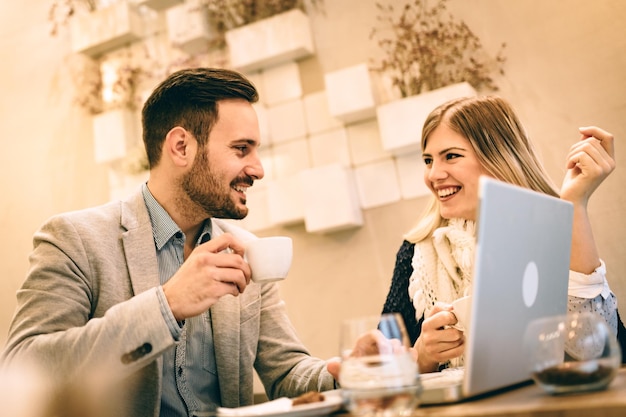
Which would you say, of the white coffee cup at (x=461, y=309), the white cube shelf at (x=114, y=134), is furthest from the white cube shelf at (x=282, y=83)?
the white coffee cup at (x=461, y=309)

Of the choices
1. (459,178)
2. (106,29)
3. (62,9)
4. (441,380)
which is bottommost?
A: (441,380)

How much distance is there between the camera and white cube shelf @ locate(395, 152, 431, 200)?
242 centimetres

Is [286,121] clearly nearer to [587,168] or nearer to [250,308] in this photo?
[250,308]

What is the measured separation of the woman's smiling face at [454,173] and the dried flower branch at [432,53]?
0.60 meters

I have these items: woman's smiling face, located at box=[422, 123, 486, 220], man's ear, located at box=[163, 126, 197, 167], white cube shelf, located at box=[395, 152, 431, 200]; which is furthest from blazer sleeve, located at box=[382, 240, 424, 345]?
man's ear, located at box=[163, 126, 197, 167]

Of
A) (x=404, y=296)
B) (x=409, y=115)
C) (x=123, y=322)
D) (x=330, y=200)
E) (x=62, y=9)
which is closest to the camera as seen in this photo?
(x=123, y=322)

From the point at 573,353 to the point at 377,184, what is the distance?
1706mm

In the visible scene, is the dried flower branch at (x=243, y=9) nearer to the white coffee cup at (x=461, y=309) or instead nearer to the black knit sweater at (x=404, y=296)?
the black knit sweater at (x=404, y=296)

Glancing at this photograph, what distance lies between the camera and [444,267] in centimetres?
183

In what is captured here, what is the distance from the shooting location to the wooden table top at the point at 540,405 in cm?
65

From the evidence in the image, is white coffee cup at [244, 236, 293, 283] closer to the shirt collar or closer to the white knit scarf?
the shirt collar

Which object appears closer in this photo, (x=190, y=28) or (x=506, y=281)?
(x=506, y=281)

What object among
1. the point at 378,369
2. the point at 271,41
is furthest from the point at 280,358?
the point at 271,41

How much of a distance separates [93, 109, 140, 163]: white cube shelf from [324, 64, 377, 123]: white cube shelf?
3.52ft
